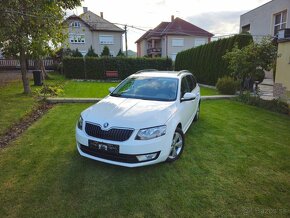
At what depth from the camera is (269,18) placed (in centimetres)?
1967

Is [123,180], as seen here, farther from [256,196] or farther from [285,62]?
[285,62]

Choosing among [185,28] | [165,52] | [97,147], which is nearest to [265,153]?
[97,147]

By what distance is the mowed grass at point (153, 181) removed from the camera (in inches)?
114

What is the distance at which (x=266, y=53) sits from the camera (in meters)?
9.41

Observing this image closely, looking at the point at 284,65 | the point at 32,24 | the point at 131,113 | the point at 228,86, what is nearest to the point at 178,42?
the point at 228,86

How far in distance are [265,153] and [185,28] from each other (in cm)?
4036

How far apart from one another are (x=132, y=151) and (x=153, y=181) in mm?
618

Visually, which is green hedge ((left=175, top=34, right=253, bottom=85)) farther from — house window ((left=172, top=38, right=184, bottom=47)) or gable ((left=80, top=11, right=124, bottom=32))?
house window ((left=172, top=38, right=184, bottom=47))

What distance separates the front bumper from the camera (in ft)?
11.2

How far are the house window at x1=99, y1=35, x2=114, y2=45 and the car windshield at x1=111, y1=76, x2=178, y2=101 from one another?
3403 centimetres

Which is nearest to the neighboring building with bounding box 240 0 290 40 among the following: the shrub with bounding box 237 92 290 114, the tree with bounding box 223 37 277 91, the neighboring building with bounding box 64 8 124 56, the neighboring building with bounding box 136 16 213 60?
the tree with bounding box 223 37 277 91

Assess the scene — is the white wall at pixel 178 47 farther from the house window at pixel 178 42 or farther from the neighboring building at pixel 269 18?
the neighboring building at pixel 269 18

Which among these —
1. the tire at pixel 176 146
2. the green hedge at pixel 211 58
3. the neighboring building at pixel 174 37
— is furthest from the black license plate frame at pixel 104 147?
the neighboring building at pixel 174 37

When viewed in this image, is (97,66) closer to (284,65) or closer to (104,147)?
(284,65)
